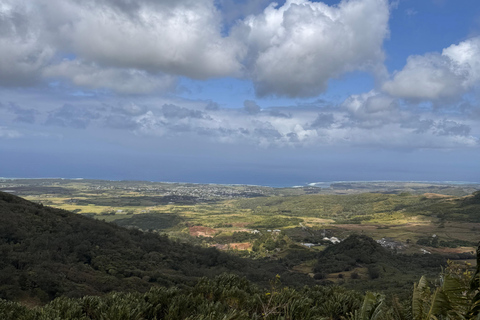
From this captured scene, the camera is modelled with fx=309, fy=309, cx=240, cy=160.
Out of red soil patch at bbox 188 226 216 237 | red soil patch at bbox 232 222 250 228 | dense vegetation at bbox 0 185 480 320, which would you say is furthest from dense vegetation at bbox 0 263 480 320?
red soil patch at bbox 232 222 250 228

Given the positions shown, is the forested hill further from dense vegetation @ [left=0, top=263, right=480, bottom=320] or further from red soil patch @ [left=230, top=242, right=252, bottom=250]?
red soil patch @ [left=230, top=242, right=252, bottom=250]

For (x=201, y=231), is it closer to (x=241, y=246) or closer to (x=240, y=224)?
(x=240, y=224)

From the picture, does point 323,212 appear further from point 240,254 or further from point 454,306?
point 454,306

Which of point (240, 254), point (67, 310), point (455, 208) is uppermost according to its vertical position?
point (67, 310)

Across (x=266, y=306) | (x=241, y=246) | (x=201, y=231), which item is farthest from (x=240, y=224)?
(x=266, y=306)

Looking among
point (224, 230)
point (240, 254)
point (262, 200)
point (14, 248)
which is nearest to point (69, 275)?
point (14, 248)
